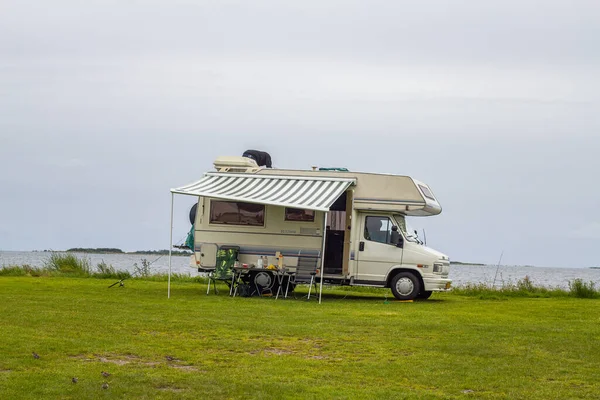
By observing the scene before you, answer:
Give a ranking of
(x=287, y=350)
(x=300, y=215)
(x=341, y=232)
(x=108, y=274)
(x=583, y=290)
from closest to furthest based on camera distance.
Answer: (x=287, y=350), (x=300, y=215), (x=341, y=232), (x=583, y=290), (x=108, y=274)

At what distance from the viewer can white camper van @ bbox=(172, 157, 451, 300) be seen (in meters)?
18.5

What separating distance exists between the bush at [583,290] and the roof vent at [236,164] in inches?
334

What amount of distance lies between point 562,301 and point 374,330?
340 inches

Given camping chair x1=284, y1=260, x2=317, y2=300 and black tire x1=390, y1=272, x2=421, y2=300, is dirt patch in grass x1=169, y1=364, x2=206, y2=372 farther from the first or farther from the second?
black tire x1=390, y1=272, x2=421, y2=300

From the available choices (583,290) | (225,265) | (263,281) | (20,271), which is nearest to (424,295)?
(263,281)

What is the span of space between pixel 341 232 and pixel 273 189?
1903 mm

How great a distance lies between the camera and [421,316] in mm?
14555

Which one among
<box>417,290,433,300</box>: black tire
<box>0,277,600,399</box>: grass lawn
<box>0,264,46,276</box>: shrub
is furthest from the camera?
<box>0,264,46,276</box>: shrub

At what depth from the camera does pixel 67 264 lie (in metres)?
27.3

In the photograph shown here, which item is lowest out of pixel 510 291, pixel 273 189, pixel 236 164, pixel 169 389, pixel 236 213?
pixel 169 389

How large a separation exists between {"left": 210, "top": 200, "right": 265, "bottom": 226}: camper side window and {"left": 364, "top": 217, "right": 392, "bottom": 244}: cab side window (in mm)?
2256

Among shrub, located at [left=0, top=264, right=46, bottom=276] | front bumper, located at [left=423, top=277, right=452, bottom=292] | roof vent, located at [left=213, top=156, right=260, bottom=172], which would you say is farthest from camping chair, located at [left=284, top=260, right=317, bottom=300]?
shrub, located at [left=0, top=264, right=46, bottom=276]

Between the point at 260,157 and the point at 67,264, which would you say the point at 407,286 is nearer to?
the point at 260,157

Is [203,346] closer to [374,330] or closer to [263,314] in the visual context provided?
[374,330]
